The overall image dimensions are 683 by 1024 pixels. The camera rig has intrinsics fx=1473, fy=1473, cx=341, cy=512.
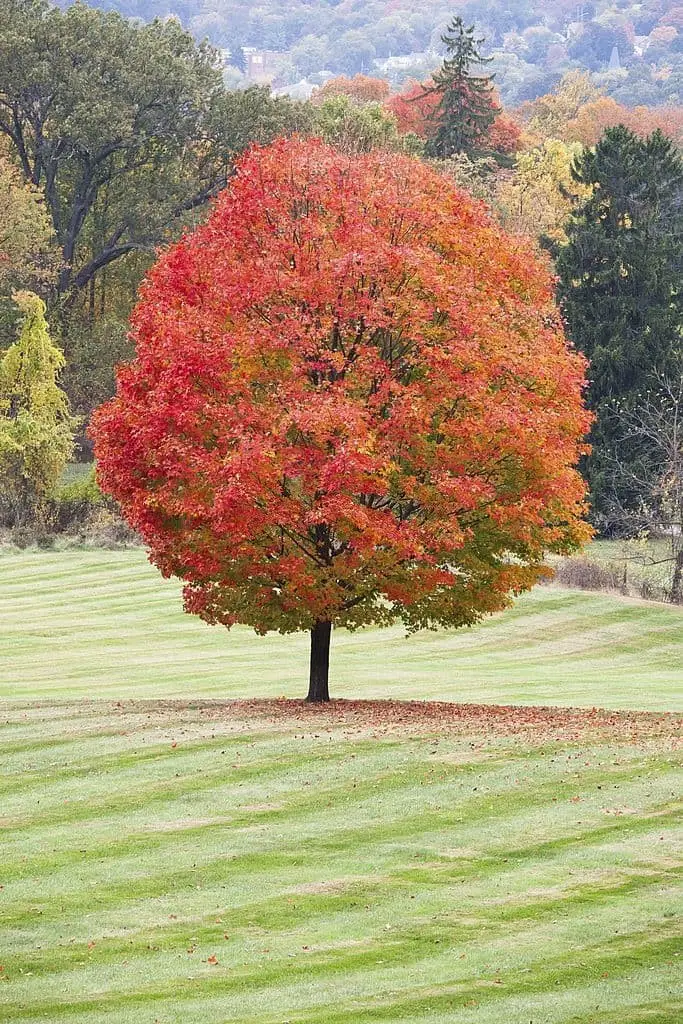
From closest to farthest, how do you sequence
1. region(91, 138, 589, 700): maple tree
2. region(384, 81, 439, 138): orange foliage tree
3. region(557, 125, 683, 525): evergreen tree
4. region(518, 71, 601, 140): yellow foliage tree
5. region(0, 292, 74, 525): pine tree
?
region(91, 138, 589, 700): maple tree < region(0, 292, 74, 525): pine tree < region(557, 125, 683, 525): evergreen tree < region(384, 81, 439, 138): orange foliage tree < region(518, 71, 601, 140): yellow foliage tree

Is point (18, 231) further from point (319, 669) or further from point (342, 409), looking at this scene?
point (342, 409)

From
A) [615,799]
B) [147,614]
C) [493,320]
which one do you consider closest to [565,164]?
[147,614]

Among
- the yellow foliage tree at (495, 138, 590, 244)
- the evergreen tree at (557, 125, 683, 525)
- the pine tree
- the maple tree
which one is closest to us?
the maple tree

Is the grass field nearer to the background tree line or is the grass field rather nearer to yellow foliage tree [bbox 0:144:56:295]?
the background tree line

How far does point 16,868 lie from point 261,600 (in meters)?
8.70

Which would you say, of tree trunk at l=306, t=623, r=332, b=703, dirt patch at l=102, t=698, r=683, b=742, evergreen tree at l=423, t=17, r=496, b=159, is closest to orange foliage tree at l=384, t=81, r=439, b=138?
evergreen tree at l=423, t=17, r=496, b=159

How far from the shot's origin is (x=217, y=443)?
22734mm

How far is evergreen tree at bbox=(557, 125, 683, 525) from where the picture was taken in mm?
61469

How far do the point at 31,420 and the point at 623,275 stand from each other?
84.5 feet

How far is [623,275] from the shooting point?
208 feet

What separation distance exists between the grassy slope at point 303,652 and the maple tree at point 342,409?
734 cm

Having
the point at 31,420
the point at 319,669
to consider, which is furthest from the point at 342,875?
the point at 31,420

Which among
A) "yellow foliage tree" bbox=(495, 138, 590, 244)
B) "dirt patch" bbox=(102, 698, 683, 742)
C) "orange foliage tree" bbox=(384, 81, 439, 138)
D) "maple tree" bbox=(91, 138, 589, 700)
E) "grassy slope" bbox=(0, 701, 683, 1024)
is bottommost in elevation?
"grassy slope" bbox=(0, 701, 683, 1024)

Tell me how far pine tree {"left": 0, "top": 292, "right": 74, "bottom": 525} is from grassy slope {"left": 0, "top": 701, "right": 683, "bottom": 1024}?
37.1 m
